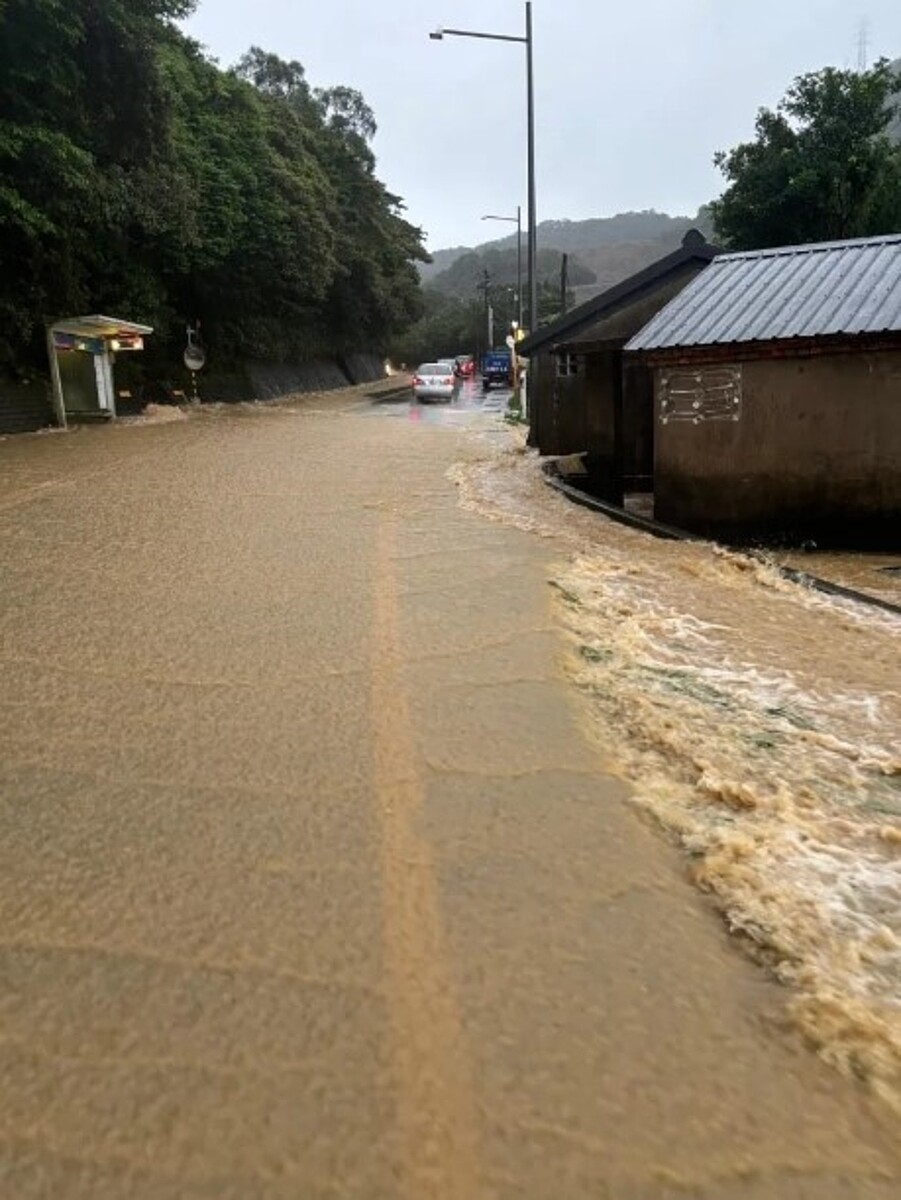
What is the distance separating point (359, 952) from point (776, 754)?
7.48ft

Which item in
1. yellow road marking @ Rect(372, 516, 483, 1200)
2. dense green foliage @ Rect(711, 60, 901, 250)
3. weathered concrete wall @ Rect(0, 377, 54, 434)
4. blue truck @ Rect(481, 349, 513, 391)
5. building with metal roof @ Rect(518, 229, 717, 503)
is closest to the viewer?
yellow road marking @ Rect(372, 516, 483, 1200)

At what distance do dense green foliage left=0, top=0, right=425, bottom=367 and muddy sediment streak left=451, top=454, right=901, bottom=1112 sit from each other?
47.1 feet

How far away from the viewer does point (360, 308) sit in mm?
44469

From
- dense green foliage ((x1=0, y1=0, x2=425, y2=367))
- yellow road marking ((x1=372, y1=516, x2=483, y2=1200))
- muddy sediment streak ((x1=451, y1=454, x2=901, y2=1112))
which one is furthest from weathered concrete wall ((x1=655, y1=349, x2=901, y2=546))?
dense green foliage ((x1=0, y1=0, x2=425, y2=367))

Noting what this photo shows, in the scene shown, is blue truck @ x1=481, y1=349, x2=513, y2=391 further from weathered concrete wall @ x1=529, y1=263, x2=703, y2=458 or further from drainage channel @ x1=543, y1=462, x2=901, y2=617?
drainage channel @ x1=543, y1=462, x2=901, y2=617

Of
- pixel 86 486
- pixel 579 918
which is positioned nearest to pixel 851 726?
pixel 579 918

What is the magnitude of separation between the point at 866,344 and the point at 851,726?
17.8 ft

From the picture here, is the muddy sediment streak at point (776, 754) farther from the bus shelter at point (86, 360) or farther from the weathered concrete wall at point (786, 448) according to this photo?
the bus shelter at point (86, 360)

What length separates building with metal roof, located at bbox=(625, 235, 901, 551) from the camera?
28.8 feet

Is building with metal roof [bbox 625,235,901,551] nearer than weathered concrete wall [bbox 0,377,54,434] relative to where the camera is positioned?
Yes

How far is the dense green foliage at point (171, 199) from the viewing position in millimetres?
15859

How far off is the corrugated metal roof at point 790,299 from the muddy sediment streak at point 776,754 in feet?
9.22

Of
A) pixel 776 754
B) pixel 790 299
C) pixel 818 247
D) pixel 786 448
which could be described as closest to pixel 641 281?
pixel 818 247

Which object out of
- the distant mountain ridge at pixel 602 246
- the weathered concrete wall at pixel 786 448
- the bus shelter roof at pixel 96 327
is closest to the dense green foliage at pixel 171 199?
the bus shelter roof at pixel 96 327
